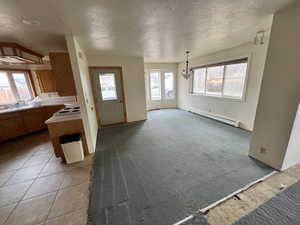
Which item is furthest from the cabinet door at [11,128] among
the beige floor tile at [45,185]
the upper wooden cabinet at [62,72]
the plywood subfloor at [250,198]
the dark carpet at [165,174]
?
the plywood subfloor at [250,198]

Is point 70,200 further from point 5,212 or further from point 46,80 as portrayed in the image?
point 46,80

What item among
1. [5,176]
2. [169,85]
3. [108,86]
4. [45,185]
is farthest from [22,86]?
[169,85]

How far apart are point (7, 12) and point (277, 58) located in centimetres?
347

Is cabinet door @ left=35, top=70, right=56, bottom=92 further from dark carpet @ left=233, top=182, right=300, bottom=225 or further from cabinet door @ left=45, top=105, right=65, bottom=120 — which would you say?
dark carpet @ left=233, top=182, right=300, bottom=225

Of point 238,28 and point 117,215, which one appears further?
point 238,28

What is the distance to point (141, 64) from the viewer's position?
4484 millimetres

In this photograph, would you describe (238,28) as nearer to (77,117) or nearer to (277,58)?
(277,58)

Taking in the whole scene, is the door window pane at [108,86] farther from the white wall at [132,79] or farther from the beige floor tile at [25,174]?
the beige floor tile at [25,174]

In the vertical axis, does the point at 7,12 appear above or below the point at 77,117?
above

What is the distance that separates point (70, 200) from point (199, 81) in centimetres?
533

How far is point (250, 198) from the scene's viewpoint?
154cm

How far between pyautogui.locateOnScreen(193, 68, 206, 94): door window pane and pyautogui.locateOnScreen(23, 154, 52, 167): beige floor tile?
5.30 meters

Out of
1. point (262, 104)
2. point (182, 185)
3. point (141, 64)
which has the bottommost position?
point (182, 185)

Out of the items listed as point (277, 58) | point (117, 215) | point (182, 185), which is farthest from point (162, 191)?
point (277, 58)
